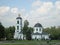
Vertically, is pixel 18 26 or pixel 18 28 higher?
pixel 18 26

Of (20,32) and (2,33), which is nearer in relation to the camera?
(2,33)

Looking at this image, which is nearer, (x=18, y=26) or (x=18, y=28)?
(x=18, y=26)

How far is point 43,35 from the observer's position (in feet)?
352

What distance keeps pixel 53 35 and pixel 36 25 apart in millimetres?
10075

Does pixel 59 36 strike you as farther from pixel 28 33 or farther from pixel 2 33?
pixel 2 33

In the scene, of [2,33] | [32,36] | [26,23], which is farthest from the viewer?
[26,23]

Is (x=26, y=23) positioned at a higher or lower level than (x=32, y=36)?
higher

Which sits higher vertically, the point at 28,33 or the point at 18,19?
the point at 18,19

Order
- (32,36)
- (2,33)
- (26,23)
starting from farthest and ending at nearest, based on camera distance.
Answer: (26,23), (32,36), (2,33)

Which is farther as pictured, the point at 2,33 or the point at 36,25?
the point at 36,25

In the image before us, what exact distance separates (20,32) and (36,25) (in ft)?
29.3

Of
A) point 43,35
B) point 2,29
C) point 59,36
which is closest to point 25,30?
point 43,35

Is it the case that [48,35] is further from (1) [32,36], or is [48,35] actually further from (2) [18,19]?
(2) [18,19]

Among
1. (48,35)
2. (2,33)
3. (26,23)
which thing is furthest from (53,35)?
(2,33)
